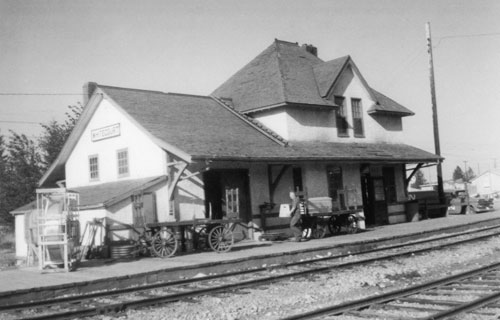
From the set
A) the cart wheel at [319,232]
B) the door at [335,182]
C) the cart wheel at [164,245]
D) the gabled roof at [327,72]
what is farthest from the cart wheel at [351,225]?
the cart wheel at [164,245]

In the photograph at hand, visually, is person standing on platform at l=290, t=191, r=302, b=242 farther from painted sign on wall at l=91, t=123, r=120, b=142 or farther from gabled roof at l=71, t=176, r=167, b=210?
painted sign on wall at l=91, t=123, r=120, b=142

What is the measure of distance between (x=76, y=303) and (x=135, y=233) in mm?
7125

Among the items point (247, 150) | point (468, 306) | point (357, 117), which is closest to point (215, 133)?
point (247, 150)

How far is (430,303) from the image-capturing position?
7.60 meters

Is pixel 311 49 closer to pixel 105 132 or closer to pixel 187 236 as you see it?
pixel 105 132

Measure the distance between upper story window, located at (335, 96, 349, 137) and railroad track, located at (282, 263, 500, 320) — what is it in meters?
15.0

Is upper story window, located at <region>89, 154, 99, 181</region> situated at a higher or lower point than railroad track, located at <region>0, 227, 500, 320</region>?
higher

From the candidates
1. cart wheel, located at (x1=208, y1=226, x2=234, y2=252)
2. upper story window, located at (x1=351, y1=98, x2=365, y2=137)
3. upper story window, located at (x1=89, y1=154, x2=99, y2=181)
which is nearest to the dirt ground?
cart wheel, located at (x1=208, y1=226, x2=234, y2=252)

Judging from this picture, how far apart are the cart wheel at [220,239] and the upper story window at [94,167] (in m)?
7.06

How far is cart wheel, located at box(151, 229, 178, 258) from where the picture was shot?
15.1 metres

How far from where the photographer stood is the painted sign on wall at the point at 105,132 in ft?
64.0

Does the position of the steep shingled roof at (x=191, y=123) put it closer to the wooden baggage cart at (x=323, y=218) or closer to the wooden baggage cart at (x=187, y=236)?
the wooden baggage cart at (x=187, y=236)

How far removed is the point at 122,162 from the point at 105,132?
1.65 metres

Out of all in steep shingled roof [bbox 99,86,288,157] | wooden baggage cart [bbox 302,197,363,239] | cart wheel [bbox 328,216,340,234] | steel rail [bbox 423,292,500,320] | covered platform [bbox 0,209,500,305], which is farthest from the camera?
cart wheel [bbox 328,216,340,234]
